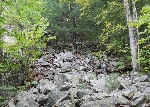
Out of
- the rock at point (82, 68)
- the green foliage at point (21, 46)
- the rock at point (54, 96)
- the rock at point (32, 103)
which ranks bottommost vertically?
the rock at point (32, 103)

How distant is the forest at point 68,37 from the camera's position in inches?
503

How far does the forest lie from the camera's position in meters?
12.8

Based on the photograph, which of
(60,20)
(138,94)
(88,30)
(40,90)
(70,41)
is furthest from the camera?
(70,41)

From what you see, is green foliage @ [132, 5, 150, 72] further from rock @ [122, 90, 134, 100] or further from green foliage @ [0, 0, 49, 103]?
green foliage @ [0, 0, 49, 103]

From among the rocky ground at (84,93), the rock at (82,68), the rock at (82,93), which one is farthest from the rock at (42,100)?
the rock at (82,68)

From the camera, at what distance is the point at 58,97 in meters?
9.84

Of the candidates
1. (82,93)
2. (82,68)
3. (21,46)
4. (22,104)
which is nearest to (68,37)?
(82,68)

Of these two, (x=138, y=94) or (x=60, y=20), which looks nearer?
(x=138, y=94)

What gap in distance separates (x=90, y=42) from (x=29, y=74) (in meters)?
11.7

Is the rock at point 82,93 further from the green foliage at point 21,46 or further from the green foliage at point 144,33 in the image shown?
the green foliage at point 21,46

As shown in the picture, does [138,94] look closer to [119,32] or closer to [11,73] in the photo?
[11,73]

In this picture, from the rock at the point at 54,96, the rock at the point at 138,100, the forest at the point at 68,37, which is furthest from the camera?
the forest at the point at 68,37

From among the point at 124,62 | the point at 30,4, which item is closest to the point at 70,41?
the point at 124,62

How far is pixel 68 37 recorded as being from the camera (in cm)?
2506
